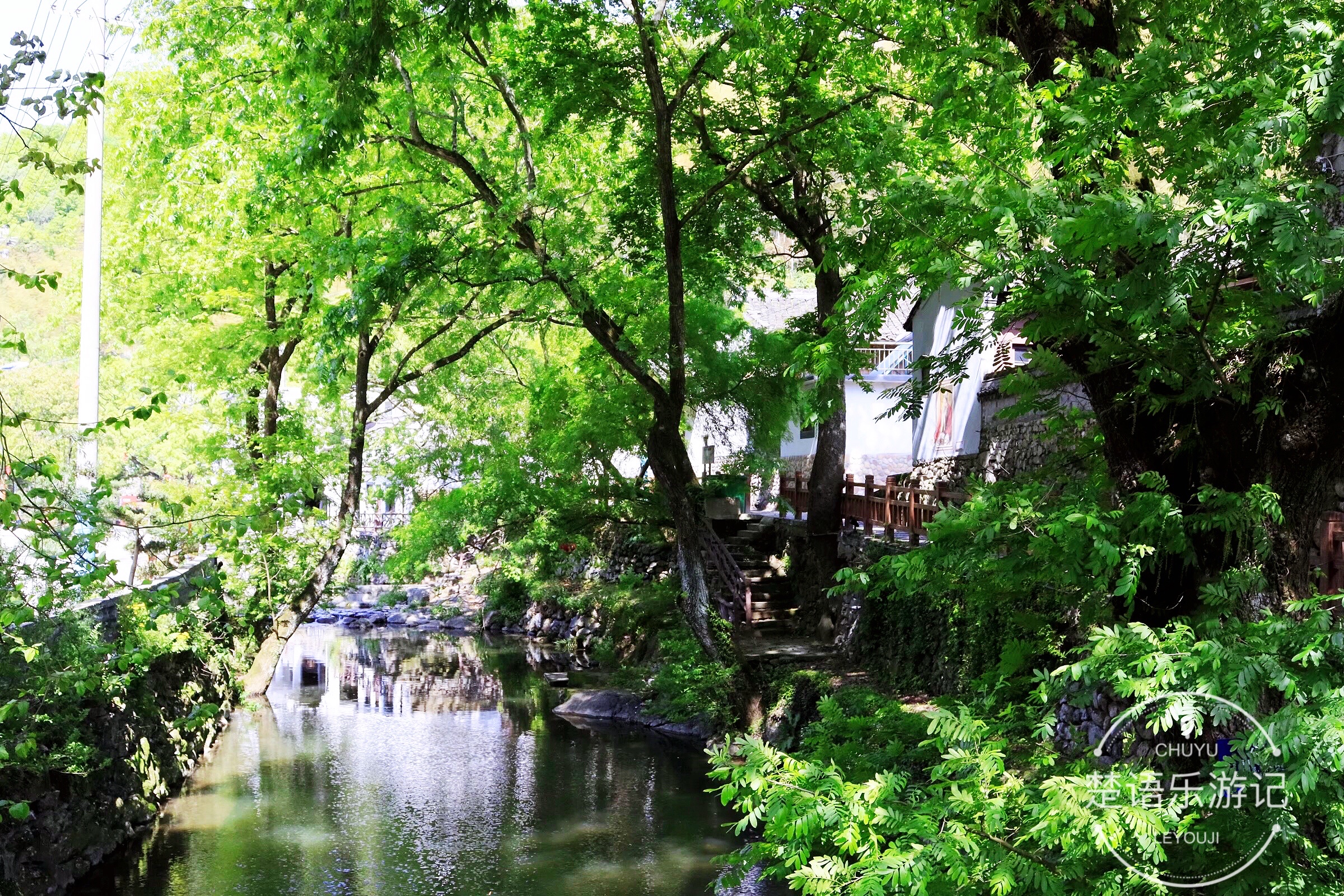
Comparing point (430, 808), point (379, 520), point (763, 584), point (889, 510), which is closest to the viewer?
point (430, 808)

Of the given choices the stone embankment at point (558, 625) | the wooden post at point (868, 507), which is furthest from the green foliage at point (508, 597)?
the wooden post at point (868, 507)

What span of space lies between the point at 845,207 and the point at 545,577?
15187 mm

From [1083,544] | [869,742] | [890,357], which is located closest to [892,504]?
[890,357]

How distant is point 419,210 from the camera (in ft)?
46.8

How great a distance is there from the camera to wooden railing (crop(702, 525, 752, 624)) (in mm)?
20047

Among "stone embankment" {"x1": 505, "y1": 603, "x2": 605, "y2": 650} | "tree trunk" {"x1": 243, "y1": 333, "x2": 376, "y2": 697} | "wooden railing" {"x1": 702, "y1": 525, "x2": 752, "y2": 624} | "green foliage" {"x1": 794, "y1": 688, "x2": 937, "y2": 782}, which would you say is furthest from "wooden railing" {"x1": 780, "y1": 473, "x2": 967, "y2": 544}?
"tree trunk" {"x1": 243, "y1": 333, "x2": 376, "y2": 697}

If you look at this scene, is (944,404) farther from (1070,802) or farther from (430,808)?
(1070,802)

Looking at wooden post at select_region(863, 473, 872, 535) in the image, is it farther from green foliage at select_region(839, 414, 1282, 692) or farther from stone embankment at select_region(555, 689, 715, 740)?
green foliage at select_region(839, 414, 1282, 692)

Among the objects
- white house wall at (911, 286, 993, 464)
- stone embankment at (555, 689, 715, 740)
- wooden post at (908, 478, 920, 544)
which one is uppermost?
white house wall at (911, 286, 993, 464)

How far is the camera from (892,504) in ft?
58.1

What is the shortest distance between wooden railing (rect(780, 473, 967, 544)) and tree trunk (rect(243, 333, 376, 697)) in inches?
342

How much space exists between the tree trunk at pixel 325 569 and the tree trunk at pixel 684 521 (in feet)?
20.0

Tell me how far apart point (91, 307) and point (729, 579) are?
1179 centimetres

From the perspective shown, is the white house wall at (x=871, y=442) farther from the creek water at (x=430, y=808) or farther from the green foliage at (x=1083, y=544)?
the green foliage at (x=1083, y=544)
